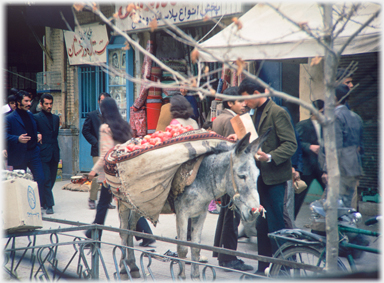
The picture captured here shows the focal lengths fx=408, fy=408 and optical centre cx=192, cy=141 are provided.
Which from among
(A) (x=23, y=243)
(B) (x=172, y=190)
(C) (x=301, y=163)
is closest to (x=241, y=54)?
(C) (x=301, y=163)

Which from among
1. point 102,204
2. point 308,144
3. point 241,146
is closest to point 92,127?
point 102,204

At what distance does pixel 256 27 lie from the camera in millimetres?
6332

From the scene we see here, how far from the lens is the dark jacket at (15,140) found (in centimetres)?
706

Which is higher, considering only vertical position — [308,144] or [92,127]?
[92,127]

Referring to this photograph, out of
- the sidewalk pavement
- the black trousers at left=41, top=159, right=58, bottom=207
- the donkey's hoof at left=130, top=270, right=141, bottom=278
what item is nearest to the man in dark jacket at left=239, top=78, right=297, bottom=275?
the sidewalk pavement

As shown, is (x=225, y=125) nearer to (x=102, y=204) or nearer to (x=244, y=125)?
(x=244, y=125)

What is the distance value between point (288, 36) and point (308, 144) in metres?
1.56

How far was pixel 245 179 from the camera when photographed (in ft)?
11.8

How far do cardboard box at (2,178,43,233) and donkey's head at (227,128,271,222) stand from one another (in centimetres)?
189

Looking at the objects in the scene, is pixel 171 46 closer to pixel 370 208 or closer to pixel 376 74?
pixel 376 74

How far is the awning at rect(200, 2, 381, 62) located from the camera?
5.04 metres

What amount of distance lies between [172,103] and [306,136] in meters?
2.11

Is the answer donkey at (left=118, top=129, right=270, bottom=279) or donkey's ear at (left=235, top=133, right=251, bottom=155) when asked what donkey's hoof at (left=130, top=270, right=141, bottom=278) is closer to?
donkey at (left=118, top=129, right=270, bottom=279)

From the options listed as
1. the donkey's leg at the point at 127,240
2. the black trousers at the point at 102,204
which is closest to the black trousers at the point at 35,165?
the black trousers at the point at 102,204
